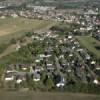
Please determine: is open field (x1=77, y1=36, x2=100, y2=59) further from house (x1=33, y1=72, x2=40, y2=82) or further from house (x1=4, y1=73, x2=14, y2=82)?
house (x1=4, y1=73, x2=14, y2=82)

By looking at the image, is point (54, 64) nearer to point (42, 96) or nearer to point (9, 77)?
point (9, 77)

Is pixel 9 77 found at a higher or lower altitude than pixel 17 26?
higher

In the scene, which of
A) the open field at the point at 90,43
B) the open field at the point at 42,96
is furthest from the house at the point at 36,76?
the open field at the point at 90,43

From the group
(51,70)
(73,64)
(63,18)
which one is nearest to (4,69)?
(51,70)

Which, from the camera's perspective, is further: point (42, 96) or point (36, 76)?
point (36, 76)

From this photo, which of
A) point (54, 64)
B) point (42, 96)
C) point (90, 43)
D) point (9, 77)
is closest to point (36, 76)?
point (9, 77)

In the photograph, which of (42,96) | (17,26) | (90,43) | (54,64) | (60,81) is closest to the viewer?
(42,96)

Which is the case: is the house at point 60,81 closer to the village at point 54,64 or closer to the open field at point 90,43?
the village at point 54,64

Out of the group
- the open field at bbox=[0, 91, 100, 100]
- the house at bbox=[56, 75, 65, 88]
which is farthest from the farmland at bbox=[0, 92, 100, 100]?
the house at bbox=[56, 75, 65, 88]
